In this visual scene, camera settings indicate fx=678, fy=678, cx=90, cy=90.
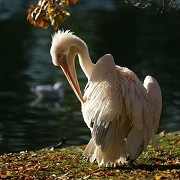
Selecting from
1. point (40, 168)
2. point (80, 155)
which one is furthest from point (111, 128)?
point (80, 155)

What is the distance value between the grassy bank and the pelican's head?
98cm

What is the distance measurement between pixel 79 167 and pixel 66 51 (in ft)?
5.33

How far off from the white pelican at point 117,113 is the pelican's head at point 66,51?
0.72 meters

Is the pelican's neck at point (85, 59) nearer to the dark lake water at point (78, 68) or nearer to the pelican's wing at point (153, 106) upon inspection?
the pelican's wing at point (153, 106)

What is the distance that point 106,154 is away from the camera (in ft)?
27.8

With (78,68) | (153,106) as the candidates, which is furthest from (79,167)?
(78,68)

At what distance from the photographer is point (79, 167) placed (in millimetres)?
8883

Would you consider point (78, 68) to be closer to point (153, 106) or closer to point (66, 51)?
point (66, 51)

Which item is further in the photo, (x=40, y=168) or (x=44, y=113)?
(x=44, y=113)

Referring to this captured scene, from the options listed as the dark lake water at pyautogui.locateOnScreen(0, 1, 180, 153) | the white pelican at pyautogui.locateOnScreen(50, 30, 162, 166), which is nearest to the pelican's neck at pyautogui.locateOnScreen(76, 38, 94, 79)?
the white pelican at pyautogui.locateOnScreen(50, 30, 162, 166)

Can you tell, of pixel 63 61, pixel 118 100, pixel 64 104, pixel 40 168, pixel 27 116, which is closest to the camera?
pixel 118 100

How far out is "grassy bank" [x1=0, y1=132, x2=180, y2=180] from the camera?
816 centimetres

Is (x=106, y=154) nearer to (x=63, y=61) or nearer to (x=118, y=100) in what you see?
(x=118, y=100)

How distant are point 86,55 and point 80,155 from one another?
1594 mm
